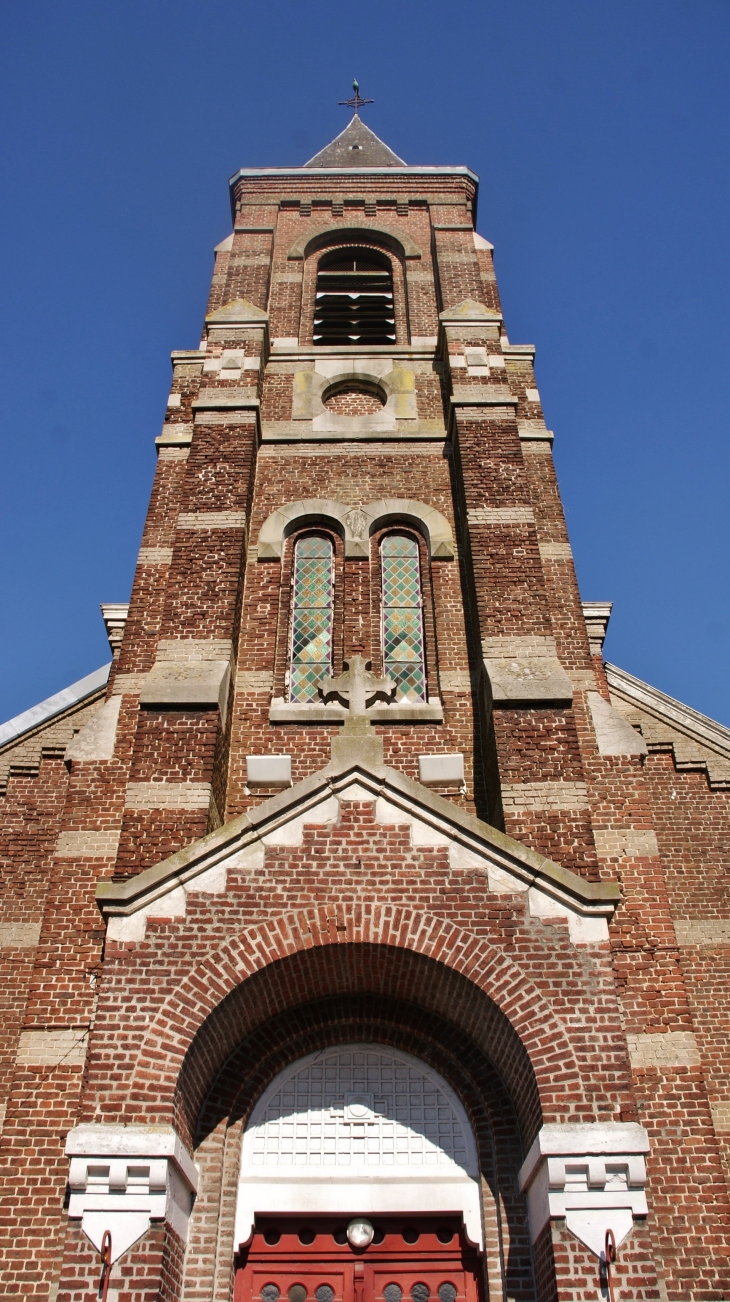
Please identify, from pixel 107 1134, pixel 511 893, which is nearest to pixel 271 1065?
pixel 107 1134

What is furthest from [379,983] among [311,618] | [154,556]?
[154,556]

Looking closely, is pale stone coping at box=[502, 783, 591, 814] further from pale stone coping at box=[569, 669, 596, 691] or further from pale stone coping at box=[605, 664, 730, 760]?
pale stone coping at box=[605, 664, 730, 760]

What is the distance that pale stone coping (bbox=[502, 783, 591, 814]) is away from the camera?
10039 millimetres

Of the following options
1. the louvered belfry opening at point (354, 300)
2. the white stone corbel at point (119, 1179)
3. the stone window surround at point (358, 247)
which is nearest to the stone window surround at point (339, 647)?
the white stone corbel at point (119, 1179)

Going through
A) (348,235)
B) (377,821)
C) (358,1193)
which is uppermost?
(348,235)

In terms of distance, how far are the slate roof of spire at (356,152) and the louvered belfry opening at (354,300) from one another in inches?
133

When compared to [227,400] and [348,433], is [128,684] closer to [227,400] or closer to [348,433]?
[227,400]

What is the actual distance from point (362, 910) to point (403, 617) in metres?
5.19

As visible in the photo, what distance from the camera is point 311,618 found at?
42.5ft

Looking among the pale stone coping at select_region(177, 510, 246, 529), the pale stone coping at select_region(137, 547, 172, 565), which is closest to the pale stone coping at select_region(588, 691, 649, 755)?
the pale stone coping at select_region(177, 510, 246, 529)

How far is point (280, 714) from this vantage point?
1174cm

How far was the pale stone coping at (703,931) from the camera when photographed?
40.6 feet

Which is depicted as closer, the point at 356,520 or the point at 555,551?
the point at 555,551

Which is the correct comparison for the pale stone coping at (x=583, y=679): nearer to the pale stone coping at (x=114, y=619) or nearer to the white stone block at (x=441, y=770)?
the white stone block at (x=441, y=770)
